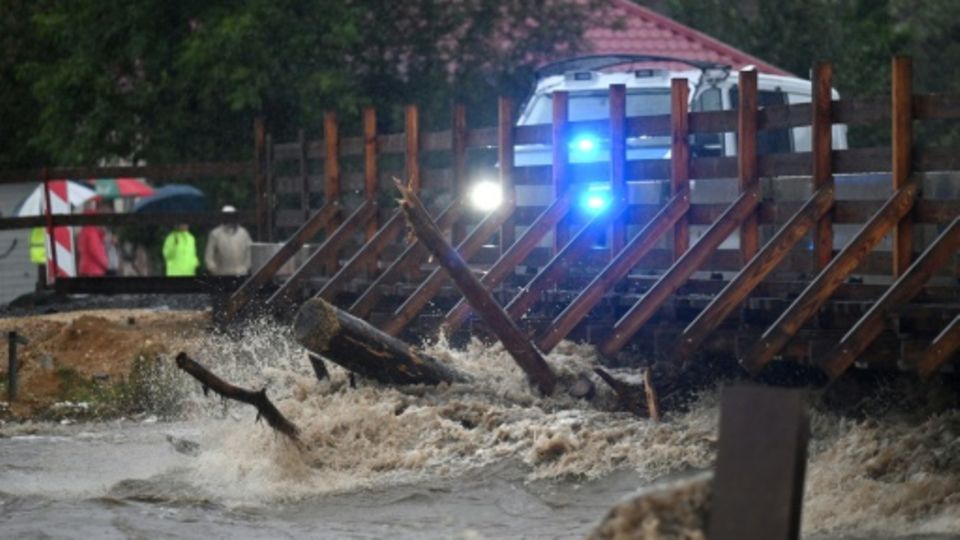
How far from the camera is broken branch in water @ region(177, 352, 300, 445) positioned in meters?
13.1

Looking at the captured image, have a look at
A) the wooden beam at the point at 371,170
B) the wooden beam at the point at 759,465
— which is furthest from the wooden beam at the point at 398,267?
the wooden beam at the point at 759,465

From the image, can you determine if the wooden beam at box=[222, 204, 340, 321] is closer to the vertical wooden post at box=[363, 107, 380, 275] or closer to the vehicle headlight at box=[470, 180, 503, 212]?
the vertical wooden post at box=[363, 107, 380, 275]

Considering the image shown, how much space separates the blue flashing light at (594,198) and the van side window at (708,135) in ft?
3.20

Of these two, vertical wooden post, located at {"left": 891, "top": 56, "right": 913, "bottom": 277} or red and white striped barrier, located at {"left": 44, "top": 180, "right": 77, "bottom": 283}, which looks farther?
red and white striped barrier, located at {"left": 44, "top": 180, "right": 77, "bottom": 283}

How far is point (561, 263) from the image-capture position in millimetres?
16359

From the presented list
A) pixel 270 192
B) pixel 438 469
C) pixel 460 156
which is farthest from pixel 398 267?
pixel 438 469

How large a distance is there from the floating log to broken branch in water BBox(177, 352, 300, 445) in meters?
1.88

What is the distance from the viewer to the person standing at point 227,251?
27.2 m

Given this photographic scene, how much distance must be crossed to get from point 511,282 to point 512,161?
1058 mm

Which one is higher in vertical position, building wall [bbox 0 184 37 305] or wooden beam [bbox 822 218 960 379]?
wooden beam [bbox 822 218 960 379]

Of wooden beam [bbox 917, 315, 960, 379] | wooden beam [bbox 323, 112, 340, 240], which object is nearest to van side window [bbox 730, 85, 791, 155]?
wooden beam [bbox 323, 112, 340, 240]

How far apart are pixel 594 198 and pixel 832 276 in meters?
3.98

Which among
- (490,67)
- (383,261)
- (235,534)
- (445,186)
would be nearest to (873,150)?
(235,534)

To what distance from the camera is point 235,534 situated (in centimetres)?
1159
